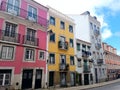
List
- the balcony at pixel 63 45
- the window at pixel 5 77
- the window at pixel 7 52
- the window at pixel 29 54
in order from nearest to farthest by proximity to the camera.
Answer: the window at pixel 5 77, the window at pixel 7 52, the window at pixel 29 54, the balcony at pixel 63 45

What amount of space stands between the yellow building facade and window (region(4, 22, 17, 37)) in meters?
6.31

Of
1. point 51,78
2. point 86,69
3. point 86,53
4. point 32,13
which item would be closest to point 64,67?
point 51,78

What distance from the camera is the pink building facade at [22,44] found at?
16.9 meters

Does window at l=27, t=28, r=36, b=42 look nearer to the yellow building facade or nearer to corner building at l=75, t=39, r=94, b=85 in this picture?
the yellow building facade

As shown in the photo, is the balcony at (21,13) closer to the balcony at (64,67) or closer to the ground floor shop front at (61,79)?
the balcony at (64,67)

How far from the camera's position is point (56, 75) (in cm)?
2269

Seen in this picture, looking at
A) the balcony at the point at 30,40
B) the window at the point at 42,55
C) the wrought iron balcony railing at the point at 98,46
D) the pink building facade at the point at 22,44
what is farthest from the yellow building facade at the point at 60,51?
the wrought iron balcony railing at the point at 98,46

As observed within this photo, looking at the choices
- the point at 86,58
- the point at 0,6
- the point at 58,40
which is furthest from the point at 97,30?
the point at 0,6

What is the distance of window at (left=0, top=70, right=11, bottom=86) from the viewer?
1606 centimetres

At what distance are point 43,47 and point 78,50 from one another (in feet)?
31.9

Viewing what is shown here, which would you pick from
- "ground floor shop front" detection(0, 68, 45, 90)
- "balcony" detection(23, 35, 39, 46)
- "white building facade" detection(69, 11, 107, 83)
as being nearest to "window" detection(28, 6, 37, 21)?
"balcony" detection(23, 35, 39, 46)

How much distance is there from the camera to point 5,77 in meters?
16.5

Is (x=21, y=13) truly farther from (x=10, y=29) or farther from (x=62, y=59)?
(x=62, y=59)

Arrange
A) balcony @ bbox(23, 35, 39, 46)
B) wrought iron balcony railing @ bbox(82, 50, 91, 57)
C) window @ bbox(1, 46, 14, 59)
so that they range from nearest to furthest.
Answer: window @ bbox(1, 46, 14, 59), balcony @ bbox(23, 35, 39, 46), wrought iron balcony railing @ bbox(82, 50, 91, 57)
